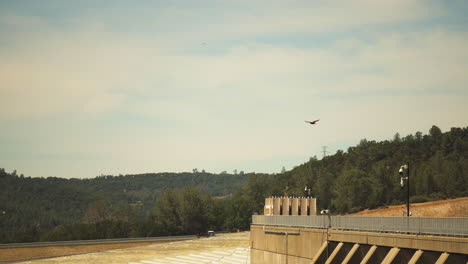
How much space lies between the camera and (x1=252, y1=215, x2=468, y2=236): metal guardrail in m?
34.9

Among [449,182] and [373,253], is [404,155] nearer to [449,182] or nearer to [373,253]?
[449,182]

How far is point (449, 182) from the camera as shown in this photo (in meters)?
→ 146

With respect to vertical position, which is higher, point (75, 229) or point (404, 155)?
point (404, 155)

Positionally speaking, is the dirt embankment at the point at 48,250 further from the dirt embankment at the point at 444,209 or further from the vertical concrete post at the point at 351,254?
the vertical concrete post at the point at 351,254

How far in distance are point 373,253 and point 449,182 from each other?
11299 centimetres

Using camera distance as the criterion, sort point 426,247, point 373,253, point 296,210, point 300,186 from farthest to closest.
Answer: point 300,186, point 296,210, point 373,253, point 426,247

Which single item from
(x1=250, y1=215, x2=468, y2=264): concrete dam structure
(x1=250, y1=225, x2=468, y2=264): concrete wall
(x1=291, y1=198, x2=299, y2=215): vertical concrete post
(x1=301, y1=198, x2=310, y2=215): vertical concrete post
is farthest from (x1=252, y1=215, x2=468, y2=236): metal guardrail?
(x1=291, y1=198, x2=299, y2=215): vertical concrete post

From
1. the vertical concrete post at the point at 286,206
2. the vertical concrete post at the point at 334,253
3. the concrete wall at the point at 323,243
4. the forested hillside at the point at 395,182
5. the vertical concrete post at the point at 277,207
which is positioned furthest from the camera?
the forested hillside at the point at 395,182

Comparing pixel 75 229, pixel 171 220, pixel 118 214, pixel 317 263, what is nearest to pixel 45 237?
pixel 75 229

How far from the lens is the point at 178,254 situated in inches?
4107

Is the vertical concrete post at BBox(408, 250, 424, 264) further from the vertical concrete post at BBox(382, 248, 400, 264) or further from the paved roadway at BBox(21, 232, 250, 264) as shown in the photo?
the paved roadway at BBox(21, 232, 250, 264)

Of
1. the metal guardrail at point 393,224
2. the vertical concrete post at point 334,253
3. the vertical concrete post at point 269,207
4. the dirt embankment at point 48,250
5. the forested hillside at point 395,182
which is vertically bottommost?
the dirt embankment at point 48,250

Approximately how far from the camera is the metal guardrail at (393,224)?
3488 centimetres

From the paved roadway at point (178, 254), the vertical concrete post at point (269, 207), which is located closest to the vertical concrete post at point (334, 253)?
the vertical concrete post at point (269, 207)
